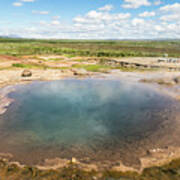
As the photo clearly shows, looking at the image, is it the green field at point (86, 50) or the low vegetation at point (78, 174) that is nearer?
the low vegetation at point (78, 174)

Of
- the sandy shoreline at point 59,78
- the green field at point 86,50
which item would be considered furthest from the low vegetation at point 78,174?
the green field at point 86,50

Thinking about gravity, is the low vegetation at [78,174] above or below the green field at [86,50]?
below

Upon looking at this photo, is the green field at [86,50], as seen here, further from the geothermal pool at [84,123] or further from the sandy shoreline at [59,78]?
the geothermal pool at [84,123]

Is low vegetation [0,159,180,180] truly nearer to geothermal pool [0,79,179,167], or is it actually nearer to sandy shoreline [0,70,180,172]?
sandy shoreline [0,70,180,172]

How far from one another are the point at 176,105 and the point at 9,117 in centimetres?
1324

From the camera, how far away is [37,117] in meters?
14.1

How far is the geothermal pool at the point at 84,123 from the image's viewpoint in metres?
9.91

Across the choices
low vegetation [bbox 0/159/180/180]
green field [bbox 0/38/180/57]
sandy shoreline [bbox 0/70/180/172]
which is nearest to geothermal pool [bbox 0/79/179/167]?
sandy shoreline [bbox 0/70/180/172]

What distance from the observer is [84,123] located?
43.1ft

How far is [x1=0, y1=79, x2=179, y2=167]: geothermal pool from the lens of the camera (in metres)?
9.91

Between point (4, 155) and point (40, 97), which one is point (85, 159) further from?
point (40, 97)

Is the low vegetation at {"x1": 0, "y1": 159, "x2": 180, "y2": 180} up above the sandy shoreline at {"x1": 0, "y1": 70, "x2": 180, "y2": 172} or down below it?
below

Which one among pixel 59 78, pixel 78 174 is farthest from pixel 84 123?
pixel 59 78

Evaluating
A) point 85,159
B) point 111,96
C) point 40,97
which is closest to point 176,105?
point 111,96
